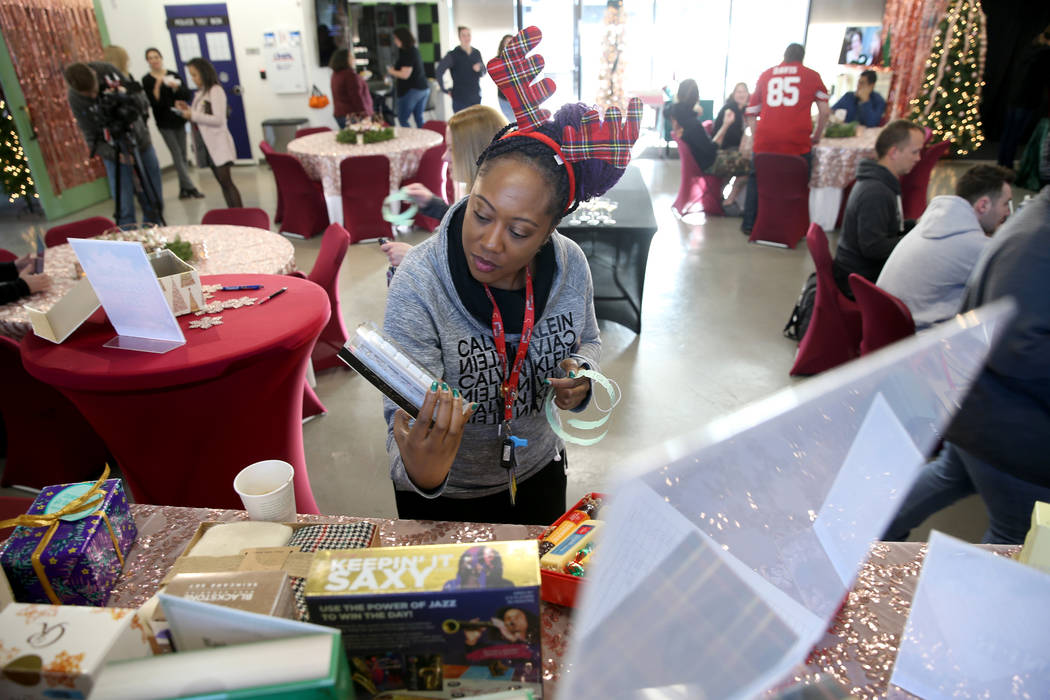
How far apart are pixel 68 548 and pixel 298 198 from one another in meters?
5.84

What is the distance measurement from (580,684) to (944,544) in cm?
63

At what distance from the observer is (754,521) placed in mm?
656

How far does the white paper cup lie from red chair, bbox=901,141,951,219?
22.1 feet

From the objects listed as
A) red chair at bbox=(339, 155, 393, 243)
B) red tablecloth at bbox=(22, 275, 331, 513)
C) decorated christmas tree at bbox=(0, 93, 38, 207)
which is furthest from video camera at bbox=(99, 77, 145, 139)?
red tablecloth at bbox=(22, 275, 331, 513)

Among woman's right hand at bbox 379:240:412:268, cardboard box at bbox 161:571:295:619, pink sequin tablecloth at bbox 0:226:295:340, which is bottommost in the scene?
pink sequin tablecloth at bbox 0:226:295:340

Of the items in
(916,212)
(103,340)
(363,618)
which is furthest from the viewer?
(916,212)

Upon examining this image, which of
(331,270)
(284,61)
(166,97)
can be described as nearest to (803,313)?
(331,270)

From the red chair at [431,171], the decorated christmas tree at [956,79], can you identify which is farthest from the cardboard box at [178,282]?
the decorated christmas tree at [956,79]

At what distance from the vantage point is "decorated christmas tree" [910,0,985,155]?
28.4 ft

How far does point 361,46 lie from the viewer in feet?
34.1

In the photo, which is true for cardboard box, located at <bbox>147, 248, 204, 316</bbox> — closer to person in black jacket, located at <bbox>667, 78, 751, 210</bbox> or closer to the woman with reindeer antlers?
the woman with reindeer antlers

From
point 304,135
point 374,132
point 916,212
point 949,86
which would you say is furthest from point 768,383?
point 949,86

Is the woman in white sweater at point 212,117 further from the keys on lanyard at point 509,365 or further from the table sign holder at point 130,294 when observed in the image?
the keys on lanyard at point 509,365

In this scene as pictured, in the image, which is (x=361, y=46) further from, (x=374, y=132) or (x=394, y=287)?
(x=394, y=287)
